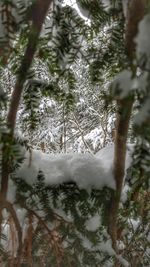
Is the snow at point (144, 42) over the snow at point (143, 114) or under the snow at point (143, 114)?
over

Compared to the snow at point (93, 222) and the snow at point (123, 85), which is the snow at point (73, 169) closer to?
the snow at point (93, 222)

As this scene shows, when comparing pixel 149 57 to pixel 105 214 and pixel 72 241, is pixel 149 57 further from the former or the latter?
pixel 72 241

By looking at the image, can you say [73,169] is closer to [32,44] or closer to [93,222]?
[93,222]

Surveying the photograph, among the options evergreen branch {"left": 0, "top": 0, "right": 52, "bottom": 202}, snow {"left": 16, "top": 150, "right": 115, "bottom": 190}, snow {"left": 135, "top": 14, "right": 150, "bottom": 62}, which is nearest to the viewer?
snow {"left": 135, "top": 14, "right": 150, "bottom": 62}

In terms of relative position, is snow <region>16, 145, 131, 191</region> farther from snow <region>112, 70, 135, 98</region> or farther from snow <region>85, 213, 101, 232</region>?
snow <region>112, 70, 135, 98</region>

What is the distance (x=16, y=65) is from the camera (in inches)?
20.4

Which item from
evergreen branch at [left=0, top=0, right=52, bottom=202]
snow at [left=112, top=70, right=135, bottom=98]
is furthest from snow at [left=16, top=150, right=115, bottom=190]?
snow at [left=112, top=70, right=135, bottom=98]

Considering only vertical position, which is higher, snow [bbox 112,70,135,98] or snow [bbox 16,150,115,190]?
snow [bbox 112,70,135,98]

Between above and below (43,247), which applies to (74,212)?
above

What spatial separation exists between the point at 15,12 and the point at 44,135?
148 inches

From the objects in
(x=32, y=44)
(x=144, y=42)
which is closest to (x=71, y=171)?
(x=32, y=44)

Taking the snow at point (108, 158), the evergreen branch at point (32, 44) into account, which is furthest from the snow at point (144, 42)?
the snow at point (108, 158)

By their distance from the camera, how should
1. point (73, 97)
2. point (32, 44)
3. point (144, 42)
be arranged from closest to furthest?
point (144, 42) < point (32, 44) < point (73, 97)

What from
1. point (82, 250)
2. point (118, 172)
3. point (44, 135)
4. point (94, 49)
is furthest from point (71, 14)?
point (44, 135)
